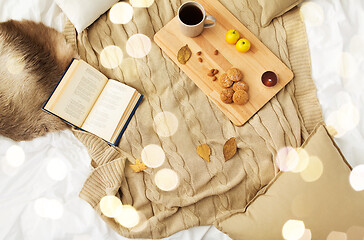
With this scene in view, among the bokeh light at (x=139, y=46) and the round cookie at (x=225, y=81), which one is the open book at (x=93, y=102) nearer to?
the bokeh light at (x=139, y=46)

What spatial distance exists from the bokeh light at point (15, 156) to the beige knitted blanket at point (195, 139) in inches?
9.0

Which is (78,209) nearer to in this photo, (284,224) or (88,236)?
(88,236)

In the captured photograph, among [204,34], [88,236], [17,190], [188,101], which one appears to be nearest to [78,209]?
[88,236]

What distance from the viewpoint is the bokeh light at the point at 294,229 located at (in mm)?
882

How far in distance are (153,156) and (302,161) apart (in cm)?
54

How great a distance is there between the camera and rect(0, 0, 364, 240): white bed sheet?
1.04 metres

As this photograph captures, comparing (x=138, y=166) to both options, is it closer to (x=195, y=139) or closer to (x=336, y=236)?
(x=195, y=139)

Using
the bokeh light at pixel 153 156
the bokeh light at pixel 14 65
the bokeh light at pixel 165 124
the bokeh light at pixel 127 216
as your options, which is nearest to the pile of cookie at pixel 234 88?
the bokeh light at pixel 165 124

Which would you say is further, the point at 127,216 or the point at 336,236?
the point at 127,216

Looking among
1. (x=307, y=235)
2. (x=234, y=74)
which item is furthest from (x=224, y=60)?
(x=307, y=235)

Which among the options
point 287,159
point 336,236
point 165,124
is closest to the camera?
point 336,236

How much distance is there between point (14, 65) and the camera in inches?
44.3

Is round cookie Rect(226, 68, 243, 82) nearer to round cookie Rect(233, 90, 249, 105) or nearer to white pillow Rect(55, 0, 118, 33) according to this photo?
round cookie Rect(233, 90, 249, 105)

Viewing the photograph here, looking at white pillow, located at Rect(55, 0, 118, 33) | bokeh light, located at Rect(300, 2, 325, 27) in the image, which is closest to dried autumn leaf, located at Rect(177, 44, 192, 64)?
white pillow, located at Rect(55, 0, 118, 33)
